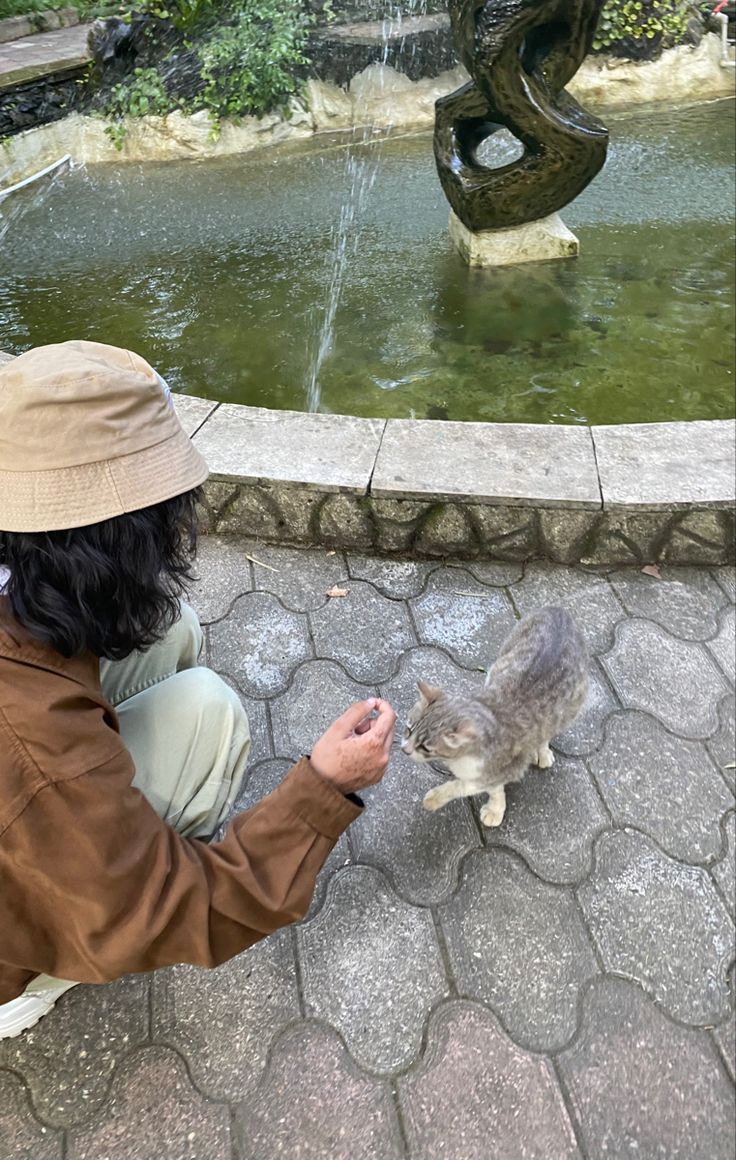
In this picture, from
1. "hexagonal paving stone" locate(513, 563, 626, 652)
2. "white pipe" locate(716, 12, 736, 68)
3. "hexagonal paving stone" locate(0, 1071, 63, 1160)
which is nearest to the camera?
"hexagonal paving stone" locate(0, 1071, 63, 1160)

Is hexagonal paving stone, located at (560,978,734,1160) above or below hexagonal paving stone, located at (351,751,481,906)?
below

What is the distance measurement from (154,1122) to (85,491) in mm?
1327

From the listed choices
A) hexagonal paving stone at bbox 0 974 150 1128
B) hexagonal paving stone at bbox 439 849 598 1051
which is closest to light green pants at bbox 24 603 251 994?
hexagonal paving stone at bbox 0 974 150 1128

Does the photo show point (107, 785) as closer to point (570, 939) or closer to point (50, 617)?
point (50, 617)

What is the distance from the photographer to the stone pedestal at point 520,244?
176 inches

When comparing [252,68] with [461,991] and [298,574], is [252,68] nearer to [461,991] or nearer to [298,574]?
[298,574]

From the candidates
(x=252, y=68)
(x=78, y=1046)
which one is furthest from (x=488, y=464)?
(x=252, y=68)

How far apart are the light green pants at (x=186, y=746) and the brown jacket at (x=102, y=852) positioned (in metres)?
0.30

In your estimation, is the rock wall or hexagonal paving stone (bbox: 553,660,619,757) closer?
hexagonal paving stone (bbox: 553,660,619,757)

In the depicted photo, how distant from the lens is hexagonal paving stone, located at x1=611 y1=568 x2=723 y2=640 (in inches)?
99.0

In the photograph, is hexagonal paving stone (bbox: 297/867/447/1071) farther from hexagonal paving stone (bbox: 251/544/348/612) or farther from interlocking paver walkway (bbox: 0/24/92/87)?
interlocking paver walkway (bbox: 0/24/92/87)

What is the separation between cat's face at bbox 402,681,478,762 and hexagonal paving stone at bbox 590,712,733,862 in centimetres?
54

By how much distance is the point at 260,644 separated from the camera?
Answer: 246cm

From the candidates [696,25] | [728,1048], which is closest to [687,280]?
[728,1048]
